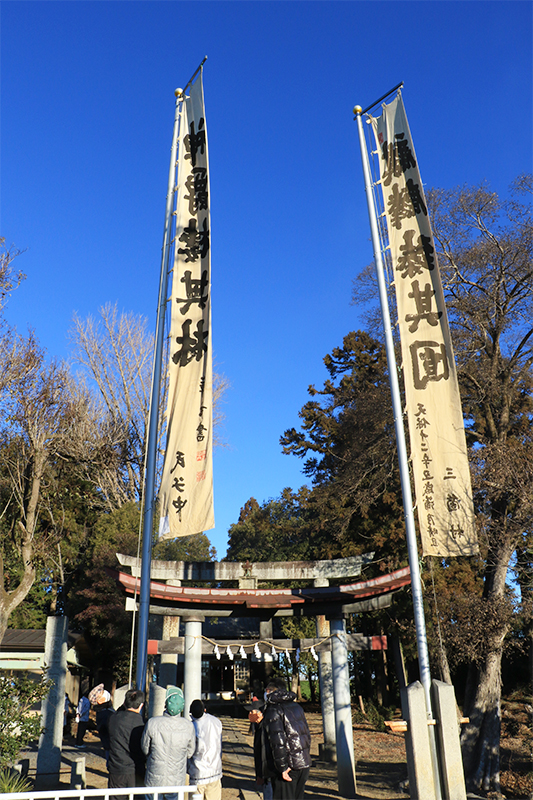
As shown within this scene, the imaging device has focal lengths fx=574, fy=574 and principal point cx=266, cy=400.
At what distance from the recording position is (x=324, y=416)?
25031 millimetres

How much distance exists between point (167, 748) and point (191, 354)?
480 centimetres

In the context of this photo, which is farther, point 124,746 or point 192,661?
point 192,661

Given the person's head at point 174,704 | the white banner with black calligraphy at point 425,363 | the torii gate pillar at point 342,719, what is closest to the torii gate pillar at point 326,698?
the torii gate pillar at point 342,719

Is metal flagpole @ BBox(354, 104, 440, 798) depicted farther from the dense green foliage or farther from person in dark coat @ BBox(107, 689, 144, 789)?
the dense green foliage

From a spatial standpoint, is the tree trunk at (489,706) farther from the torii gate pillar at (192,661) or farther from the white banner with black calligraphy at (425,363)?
the torii gate pillar at (192,661)

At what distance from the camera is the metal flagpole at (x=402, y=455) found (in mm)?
7227

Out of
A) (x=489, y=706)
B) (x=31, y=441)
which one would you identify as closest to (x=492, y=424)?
(x=489, y=706)

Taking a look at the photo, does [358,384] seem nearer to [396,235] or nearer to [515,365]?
[515,365]

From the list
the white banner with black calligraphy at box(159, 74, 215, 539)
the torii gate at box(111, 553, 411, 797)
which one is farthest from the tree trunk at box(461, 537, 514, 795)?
the white banner with black calligraphy at box(159, 74, 215, 539)

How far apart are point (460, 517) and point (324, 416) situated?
1737cm

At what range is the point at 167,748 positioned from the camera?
4.95 meters

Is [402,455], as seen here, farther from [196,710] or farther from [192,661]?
[192,661]

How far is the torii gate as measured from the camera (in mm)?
10180

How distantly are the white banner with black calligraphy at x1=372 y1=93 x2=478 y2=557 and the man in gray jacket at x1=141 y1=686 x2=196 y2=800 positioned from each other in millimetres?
4035
